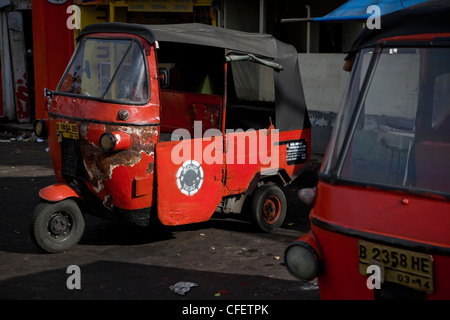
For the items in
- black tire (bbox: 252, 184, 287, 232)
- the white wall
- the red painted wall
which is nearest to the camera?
black tire (bbox: 252, 184, 287, 232)

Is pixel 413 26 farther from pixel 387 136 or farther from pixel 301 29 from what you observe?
pixel 301 29

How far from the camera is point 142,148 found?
590 centimetres

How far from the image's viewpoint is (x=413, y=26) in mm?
3488

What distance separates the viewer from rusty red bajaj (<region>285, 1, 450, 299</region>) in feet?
9.99

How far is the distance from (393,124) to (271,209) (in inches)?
142

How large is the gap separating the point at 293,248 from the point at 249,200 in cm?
373

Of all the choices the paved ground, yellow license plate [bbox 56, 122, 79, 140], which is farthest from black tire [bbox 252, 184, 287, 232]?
yellow license plate [bbox 56, 122, 79, 140]

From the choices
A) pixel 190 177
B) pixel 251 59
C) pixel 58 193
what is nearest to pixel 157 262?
pixel 190 177

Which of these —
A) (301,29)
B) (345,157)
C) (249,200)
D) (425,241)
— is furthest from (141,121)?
(301,29)

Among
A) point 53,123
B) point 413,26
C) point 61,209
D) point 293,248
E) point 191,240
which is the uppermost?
point 413,26

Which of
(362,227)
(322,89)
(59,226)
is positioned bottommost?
(59,226)

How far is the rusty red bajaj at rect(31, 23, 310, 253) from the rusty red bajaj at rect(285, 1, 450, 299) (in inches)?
104

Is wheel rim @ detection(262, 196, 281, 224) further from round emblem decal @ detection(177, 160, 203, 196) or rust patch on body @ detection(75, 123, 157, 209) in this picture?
rust patch on body @ detection(75, 123, 157, 209)

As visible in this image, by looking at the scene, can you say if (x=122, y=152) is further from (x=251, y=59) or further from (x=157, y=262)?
(x=251, y=59)
